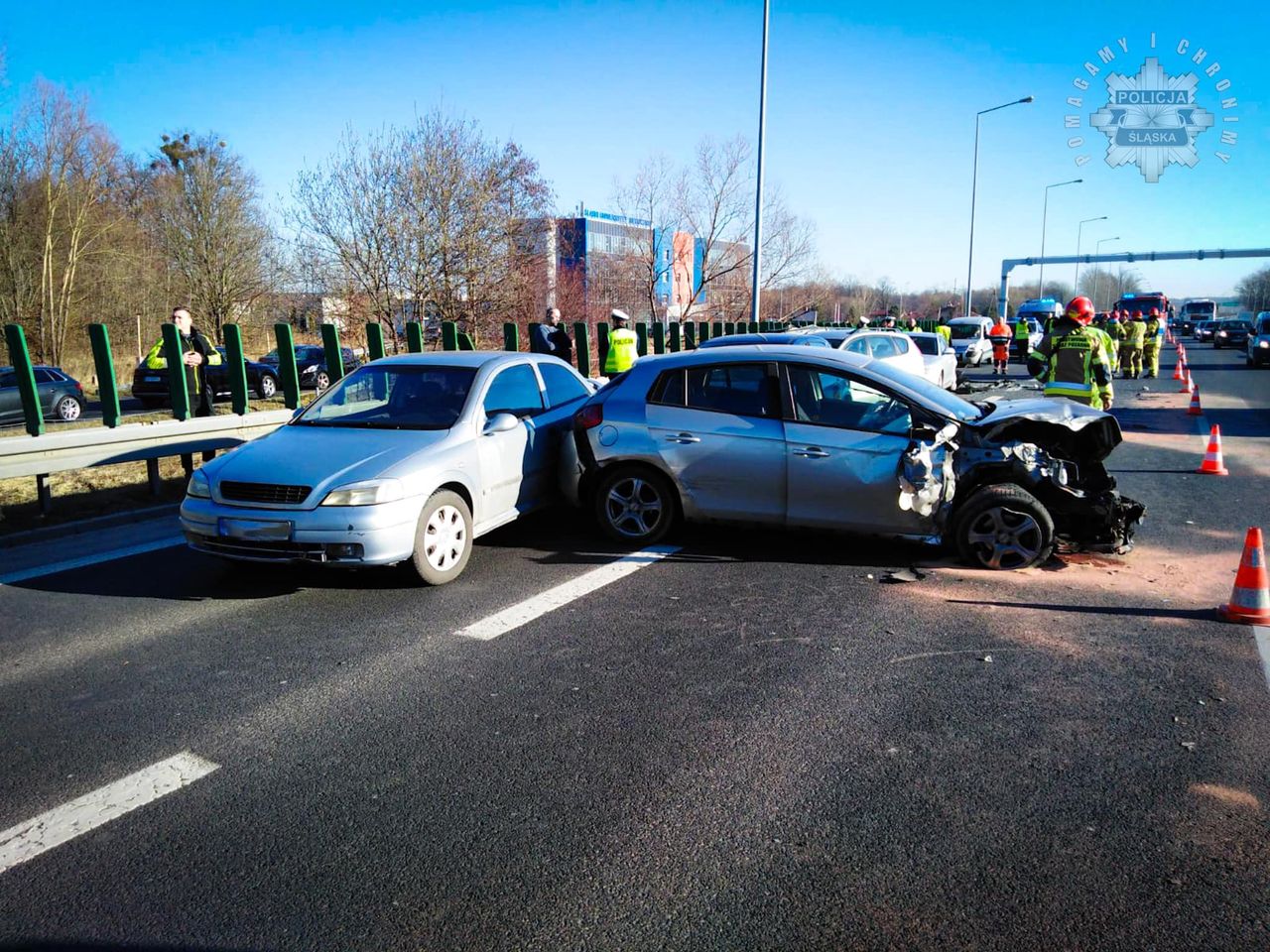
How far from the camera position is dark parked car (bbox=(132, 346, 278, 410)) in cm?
2194

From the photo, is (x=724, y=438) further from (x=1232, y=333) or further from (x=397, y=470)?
(x=1232, y=333)

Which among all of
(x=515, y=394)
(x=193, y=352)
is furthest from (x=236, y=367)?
(x=515, y=394)

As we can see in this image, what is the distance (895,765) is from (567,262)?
28.4 m

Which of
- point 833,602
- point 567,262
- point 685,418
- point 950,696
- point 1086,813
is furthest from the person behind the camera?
point 567,262

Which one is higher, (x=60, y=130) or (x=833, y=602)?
(x=60, y=130)

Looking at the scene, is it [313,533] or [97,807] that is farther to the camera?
[313,533]

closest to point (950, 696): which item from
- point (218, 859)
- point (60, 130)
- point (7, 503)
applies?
point (218, 859)

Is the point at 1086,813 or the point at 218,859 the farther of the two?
the point at 1086,813

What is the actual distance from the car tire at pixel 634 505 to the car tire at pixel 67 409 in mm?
18358

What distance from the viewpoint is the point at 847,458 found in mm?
6543

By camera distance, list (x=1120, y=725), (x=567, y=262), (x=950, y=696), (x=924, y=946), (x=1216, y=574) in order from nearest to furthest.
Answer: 1. (x=924, y=946)
2. (x=1120, y=725)
3. (x=950, y=696)
4. (x=1216, y=574)
5. (x=567, y=262)

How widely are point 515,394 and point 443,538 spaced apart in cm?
169

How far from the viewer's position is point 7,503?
9.29m

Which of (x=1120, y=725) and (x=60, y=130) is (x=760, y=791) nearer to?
(x=1120, y=725)
